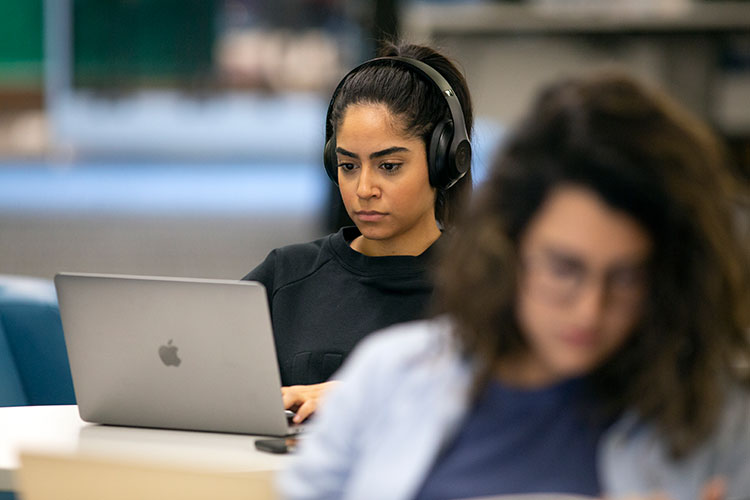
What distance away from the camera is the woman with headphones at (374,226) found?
1.80 metres

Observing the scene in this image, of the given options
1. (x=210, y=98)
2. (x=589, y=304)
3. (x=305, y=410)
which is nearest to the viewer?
(x=589, y=304)

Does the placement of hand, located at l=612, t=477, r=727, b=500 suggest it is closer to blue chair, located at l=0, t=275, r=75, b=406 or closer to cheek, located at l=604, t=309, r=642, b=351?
cheek, located at l=604, t=309, r=642, b=351

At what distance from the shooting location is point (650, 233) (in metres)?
1.02

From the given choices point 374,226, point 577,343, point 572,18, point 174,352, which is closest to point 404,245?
point 374,226

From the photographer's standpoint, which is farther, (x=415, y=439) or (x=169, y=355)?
(x=169, y=355)

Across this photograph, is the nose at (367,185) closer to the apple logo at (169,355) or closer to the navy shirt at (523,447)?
the apple logo at (169,355)

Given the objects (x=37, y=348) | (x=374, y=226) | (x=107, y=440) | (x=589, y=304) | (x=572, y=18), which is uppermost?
(x=572, y=18)

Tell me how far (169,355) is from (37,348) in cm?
92

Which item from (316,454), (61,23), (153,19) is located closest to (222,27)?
(153,19)

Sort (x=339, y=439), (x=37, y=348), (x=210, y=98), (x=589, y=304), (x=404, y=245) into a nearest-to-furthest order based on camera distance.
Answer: (x=589, y=304), (x=339, y=439), (x=404, y=245), (x=37, y=348), (x=210, y=98)

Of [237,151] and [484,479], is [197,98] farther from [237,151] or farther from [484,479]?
[484,479]

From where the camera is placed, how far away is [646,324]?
1049mm

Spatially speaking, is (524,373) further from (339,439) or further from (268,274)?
(268,274)

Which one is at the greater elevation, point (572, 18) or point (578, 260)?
point (572, 18)
